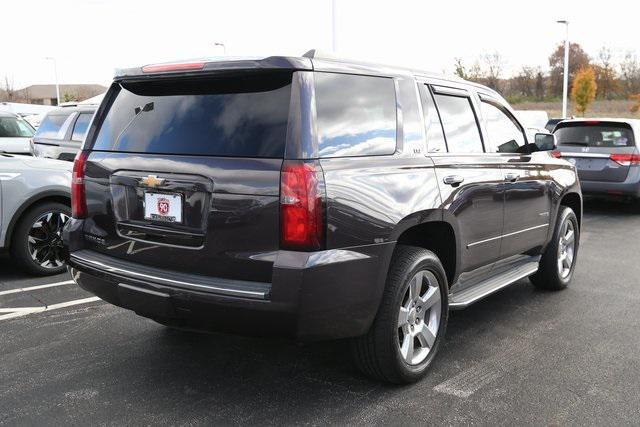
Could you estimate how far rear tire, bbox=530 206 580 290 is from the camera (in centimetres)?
551

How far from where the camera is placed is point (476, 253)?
13.8 ft

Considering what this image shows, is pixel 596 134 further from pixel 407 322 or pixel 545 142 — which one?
pixel 407 322

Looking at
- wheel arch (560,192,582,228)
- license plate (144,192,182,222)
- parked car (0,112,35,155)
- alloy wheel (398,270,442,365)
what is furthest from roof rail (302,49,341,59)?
parked car (0,112,35,155)

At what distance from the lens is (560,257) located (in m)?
5.64

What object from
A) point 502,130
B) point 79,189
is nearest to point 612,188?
point 502,130

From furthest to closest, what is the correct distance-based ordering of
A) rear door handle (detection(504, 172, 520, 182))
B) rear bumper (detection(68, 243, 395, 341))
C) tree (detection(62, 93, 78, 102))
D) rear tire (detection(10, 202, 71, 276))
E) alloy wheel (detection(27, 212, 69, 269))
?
1. tree (detection(62, 93, 78, 102))
2. alloy wheel (detection(27, 212, 69, 269))
3. rear tire (detection(10, 202, 71, 276))
4. rear door handle (detection(504, 172, 520, 182))
5. rear bumper (detection(68, 243, 395, 341))

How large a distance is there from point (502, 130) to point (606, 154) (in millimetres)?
6470

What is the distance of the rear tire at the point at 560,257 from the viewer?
217 inches

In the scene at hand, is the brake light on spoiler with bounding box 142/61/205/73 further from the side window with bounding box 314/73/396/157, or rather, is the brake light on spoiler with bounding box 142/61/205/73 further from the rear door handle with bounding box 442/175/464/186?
the rear door handle with bounding box 442/175/464/186

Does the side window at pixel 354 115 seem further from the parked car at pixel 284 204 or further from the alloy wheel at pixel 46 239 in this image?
the alloy wheel at pixel 46 239

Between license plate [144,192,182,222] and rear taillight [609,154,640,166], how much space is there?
9155 millimetres

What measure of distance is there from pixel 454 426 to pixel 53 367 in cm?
245

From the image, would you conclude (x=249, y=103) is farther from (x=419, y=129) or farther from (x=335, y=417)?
(x=335, y=417)

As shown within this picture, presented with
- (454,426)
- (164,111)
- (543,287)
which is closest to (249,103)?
(164,111)
